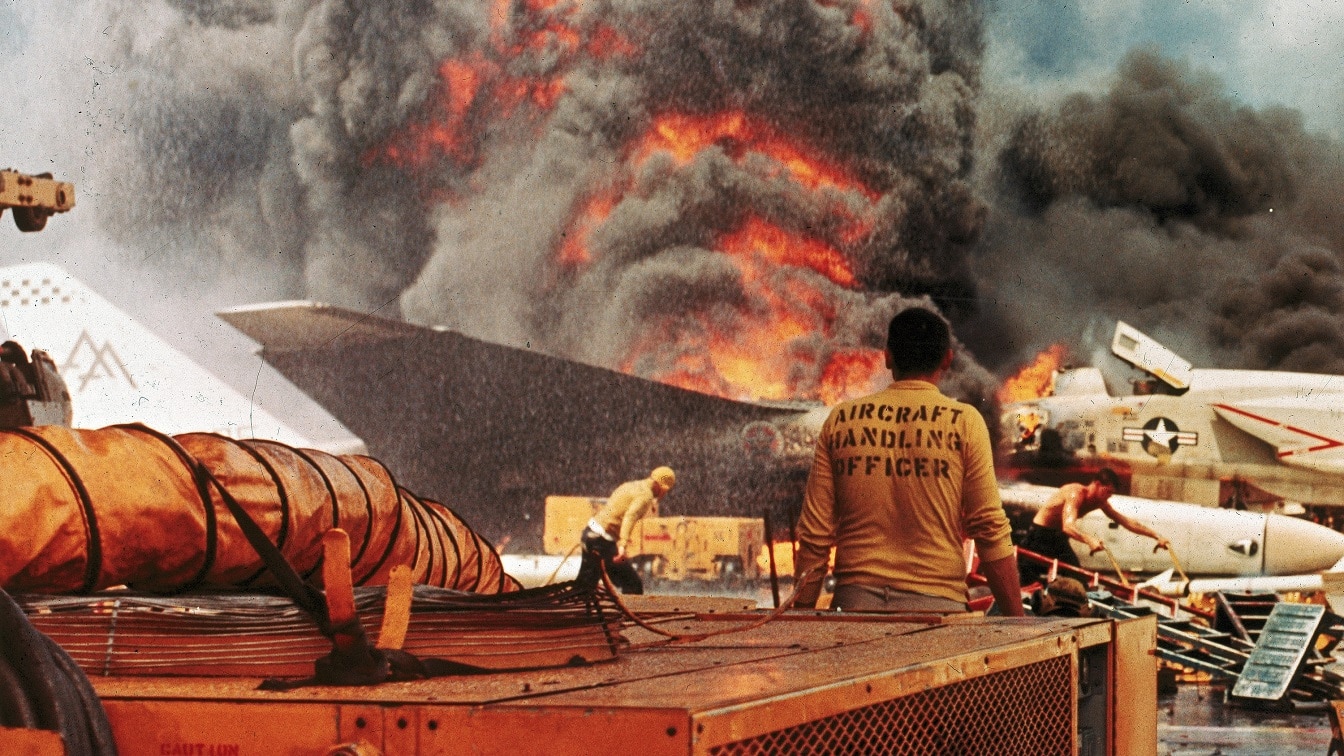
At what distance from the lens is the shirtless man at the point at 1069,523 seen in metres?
7.70

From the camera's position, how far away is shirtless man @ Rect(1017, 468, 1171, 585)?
25.3 feet

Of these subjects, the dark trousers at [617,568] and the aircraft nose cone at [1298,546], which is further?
the dark trousers at [617,568]

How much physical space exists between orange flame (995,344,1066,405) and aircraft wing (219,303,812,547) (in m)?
1.39

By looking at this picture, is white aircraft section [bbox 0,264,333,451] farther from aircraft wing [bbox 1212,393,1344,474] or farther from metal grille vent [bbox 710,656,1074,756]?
metal grille vent [bbox 710,656,1074,756]

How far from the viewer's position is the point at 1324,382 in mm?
7461

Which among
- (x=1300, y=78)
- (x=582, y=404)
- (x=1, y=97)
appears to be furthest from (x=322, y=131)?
(x=1300, y=78)

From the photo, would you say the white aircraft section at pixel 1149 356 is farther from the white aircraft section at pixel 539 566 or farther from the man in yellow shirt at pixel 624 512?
the white aircraft section at pixel 539 566

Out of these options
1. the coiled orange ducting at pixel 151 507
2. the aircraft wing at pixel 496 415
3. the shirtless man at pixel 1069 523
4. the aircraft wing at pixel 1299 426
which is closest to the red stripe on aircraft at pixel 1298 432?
the aircraft wing at pixel 1299 426

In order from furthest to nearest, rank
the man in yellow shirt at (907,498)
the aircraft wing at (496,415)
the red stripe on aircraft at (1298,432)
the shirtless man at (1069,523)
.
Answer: the aircraft wing at (496,415) < the shirtless man at (1069,523) < the red stripe on aircraft at (1298,432) < the man in yellow shirt at (907,498)

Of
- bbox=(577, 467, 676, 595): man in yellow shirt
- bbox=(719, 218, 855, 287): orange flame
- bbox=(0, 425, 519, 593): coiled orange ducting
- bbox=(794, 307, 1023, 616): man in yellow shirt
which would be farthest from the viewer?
bbox=(719, 218, 855, 287): orange flame

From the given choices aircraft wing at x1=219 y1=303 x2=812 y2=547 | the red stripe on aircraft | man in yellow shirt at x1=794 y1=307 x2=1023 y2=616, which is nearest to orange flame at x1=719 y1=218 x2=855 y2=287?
aircraft wing at x1=219 y1=303 x2=812 y2=547

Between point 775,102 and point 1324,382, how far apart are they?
3942 millimetres

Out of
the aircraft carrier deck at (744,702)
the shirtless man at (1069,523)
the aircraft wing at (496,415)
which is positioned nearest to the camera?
the aircraft carrier deck at (744,702)

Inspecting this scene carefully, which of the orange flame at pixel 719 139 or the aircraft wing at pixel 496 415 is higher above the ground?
the orange flame at pixel 719 139
